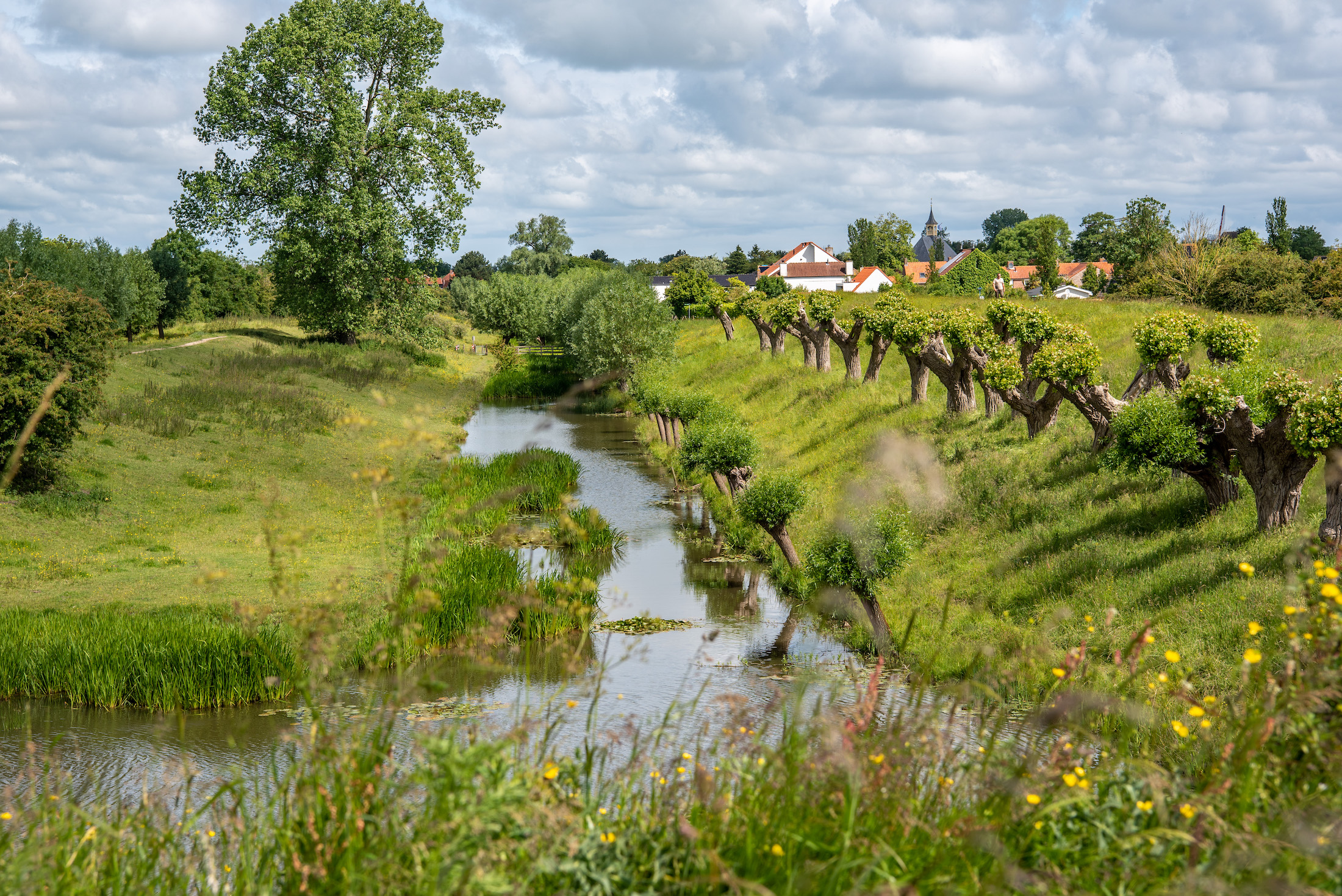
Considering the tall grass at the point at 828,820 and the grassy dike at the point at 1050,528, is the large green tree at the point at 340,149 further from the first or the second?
the tall grass at the point at 828,820

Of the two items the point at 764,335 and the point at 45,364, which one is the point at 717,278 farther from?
the point at 45,364

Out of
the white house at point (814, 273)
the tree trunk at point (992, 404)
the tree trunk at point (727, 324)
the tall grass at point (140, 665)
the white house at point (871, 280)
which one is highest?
the white house at point (814, 273)

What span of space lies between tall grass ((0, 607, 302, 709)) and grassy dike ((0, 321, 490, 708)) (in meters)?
0.02

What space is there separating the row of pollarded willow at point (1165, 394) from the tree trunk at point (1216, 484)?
18 mm

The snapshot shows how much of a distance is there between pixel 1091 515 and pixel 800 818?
46.2 ft

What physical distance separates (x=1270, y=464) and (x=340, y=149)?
1637 inches

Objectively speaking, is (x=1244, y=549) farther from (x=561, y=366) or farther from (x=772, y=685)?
(x=561, y=366)

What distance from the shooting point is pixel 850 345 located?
1264 inches

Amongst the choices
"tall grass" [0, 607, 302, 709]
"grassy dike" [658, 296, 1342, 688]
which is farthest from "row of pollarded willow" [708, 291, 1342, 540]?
"tall grass" [0, 607, 302, 709]

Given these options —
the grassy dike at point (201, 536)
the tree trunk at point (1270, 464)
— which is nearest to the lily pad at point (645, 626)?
the grassy dike at point (201, 536)

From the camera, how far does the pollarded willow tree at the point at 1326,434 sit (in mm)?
11516

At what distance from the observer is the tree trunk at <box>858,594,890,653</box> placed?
14992 millimetres

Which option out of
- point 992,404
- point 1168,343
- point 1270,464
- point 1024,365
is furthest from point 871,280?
point 1270,464

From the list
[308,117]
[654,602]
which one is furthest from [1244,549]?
[308,117]
